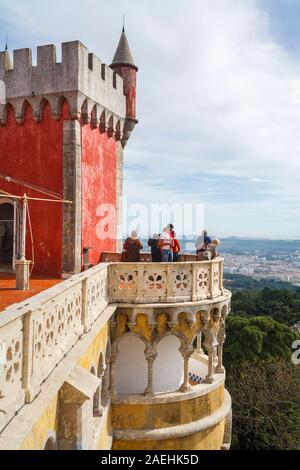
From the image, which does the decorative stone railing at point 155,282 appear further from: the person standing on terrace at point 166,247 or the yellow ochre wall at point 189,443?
the yellow ochre wall at point 189,443

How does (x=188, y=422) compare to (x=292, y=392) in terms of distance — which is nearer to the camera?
(x=188, y=422)

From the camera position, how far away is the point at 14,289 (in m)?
11.0

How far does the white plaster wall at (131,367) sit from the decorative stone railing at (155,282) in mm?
2181

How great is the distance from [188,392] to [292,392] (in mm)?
16465

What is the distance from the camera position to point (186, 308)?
452 inches

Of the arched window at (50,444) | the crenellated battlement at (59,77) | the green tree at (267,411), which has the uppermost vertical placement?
the crenellated battlement at (59,77)

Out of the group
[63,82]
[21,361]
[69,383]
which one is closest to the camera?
[21,361]

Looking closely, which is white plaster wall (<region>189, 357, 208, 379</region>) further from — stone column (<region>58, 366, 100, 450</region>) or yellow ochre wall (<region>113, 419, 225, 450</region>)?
stone column (<region>58, 366, 100, 450</region>)

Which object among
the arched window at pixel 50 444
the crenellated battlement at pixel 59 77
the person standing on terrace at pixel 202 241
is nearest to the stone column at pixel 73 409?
the arched window at pixel 50 444

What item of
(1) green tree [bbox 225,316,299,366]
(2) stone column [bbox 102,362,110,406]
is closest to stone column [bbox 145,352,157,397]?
(2) stone column [bbox 102,362,110,406]

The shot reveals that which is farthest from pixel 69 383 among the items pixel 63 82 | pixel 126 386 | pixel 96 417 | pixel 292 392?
pixel 292 392

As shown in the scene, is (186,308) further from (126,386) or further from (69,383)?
(69,383)

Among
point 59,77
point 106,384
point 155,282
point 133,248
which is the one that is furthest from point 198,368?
point 59,77

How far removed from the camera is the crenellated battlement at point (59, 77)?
13.1 meters
